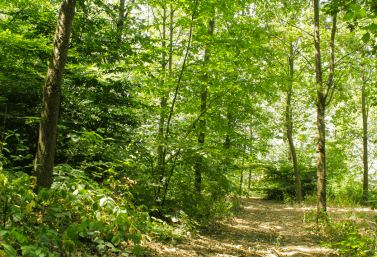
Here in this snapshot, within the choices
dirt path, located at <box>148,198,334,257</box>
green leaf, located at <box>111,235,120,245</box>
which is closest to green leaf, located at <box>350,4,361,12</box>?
green leaf, located at <box>111,235,120,245</box>

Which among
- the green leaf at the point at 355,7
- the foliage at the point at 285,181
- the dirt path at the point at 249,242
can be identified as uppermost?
the green leaf at the point at 355,7

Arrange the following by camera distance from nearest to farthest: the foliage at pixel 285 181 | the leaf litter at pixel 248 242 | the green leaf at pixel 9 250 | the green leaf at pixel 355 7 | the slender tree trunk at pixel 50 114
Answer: the green leaf at pixel 9 250 → the green leaf at pixel 355 7 → the slender tree trunk at pixel 50 114 → the leaf litter at pixel 248 242 → the foliage at pixel 285 181

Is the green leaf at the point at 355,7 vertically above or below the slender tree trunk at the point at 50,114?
above

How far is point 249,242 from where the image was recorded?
568 cm

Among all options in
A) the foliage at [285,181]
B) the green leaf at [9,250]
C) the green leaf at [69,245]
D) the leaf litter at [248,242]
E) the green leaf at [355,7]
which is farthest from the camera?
the foliage at [285,181]

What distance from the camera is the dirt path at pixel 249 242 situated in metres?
4.69

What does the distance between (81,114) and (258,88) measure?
4.86 meters

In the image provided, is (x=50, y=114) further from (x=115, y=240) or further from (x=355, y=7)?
(x=355, y=7)

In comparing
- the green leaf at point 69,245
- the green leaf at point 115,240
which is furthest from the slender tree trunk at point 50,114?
the green leaf at point 115,240

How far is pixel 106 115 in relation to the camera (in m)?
6.77

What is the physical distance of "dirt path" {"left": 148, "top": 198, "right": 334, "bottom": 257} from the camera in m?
4.69

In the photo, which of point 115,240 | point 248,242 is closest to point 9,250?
point 115,240

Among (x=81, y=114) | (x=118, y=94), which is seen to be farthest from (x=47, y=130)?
(x=118, y=94)

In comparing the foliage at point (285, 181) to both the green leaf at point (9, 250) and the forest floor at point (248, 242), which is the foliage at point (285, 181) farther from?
the green leaf at point (9, 250)
